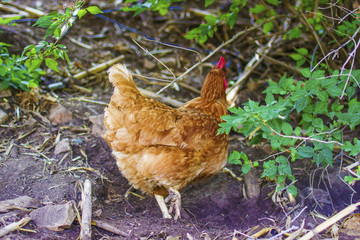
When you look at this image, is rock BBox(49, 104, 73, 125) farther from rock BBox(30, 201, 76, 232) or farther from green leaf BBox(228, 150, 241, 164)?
green leaf BBox(228, 150, 241, 164)

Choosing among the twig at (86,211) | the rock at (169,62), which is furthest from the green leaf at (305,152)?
the rock at (169,62)

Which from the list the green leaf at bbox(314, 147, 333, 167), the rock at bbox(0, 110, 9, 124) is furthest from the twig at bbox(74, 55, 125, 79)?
the green leaf at bbox(314, 147, 333, 167)

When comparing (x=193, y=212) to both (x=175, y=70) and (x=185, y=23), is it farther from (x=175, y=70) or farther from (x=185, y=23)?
(x=185, y=23)

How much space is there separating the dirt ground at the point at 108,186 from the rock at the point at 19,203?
0.08 meters

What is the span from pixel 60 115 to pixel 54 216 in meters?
1.52

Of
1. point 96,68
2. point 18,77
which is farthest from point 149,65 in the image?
point 18,77

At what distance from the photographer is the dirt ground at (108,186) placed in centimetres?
255

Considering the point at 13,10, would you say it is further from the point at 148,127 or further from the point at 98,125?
the point at 148,127

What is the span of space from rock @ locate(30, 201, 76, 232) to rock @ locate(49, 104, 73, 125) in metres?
1.38

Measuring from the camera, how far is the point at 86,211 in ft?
7.88

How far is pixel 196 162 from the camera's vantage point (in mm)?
2811

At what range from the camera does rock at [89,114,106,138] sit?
350 cm

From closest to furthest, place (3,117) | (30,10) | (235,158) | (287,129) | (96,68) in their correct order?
(287,129)
(235,158)
(3,117)
(96,68)
(30,10)

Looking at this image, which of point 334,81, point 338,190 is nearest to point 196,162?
point 334,81
